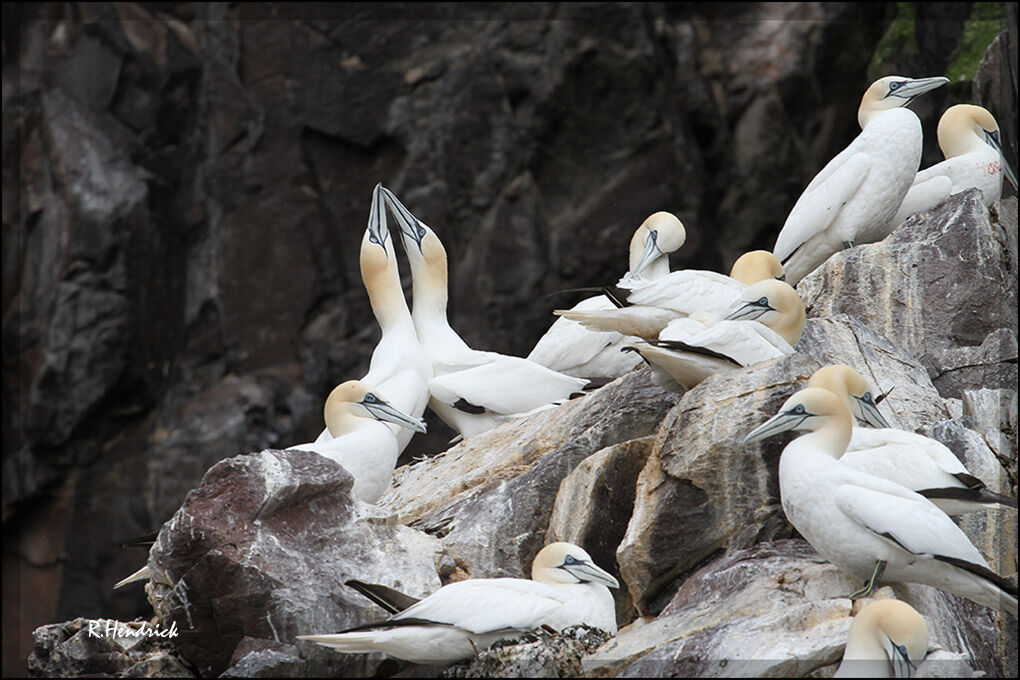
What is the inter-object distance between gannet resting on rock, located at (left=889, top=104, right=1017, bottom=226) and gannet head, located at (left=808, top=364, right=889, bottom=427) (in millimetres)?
2854

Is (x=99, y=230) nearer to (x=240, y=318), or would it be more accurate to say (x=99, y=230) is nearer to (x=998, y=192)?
(x=240, y=318)

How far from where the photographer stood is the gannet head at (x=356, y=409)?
19.2 ft

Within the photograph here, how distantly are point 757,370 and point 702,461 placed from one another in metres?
0.42

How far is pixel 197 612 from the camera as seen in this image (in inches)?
185

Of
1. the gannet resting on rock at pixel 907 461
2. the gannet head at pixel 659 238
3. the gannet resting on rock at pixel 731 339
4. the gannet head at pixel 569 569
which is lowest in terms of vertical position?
the gannet head at pixel 569 569

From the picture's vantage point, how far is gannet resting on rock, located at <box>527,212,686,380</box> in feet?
25.4

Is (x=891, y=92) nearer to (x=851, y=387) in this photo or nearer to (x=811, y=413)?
(x=851, y=387)

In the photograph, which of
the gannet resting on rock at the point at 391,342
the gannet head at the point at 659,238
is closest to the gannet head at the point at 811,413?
the gannet resting on rock at the point at 391,342

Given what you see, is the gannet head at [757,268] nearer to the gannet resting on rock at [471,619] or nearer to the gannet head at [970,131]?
the gannet head at [970,131]

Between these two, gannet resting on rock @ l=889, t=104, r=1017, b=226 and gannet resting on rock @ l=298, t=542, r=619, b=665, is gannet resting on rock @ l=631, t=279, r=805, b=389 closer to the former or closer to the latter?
gannet resting on rock @ l=298, t=542, r=619, b=665

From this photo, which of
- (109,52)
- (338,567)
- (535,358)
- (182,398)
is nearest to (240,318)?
(182,398)

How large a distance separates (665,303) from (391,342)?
1780 mm

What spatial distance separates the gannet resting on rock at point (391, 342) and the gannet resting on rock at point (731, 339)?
1.56 metres

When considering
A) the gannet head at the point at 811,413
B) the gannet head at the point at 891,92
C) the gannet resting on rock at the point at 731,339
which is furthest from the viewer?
the gannet head at the point at 891,92
